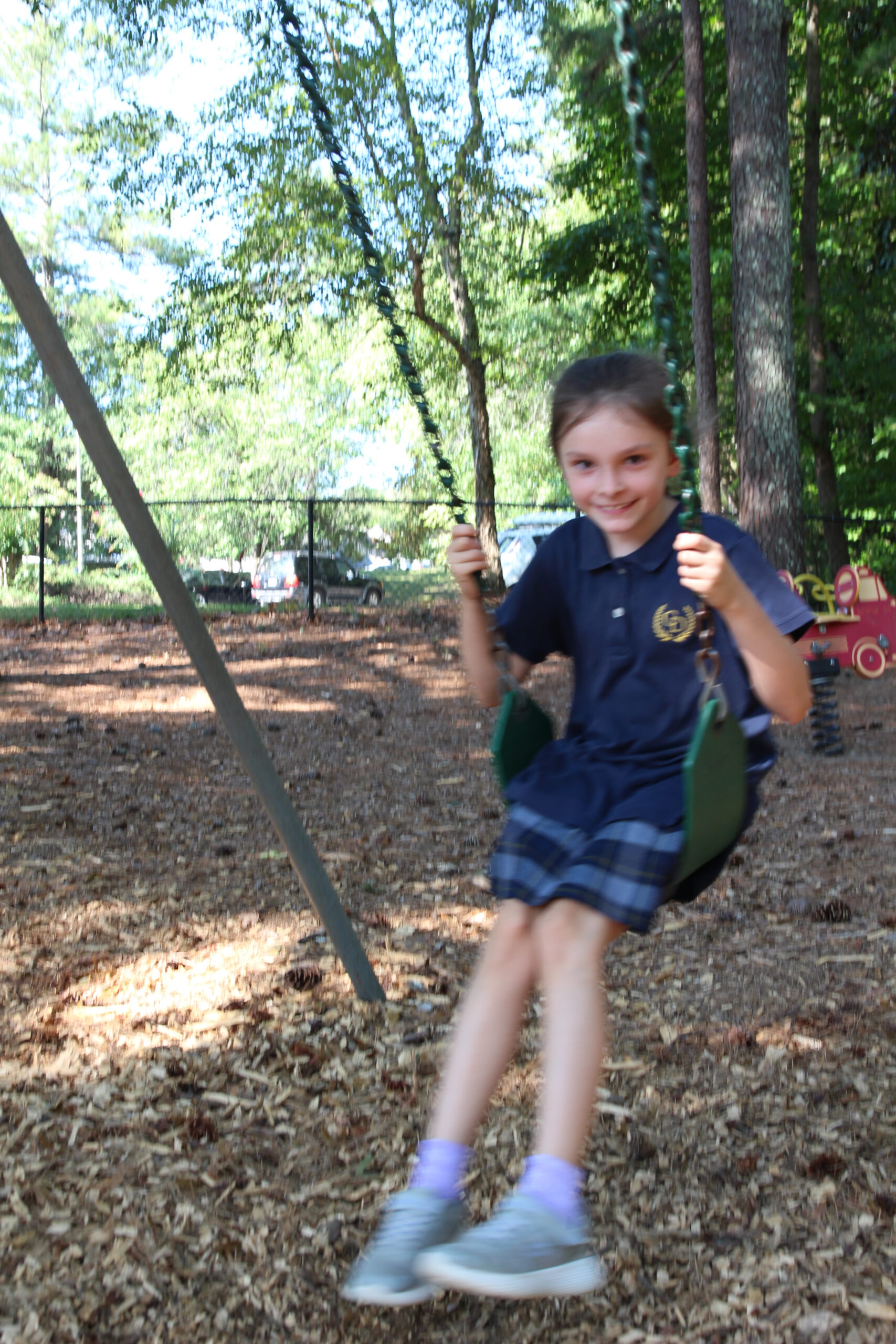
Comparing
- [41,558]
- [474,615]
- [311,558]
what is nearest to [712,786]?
[474,615]

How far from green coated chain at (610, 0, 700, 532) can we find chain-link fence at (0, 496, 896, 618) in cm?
516

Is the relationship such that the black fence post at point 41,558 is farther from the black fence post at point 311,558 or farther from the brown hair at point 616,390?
the brown hair at point 616,390

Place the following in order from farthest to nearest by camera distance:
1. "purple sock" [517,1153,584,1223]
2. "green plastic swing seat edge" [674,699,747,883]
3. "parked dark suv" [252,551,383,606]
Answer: "parked dark suv" [252,551,383,606]
"green plastic swing seat edge" [674,699,747,883]
"purple sock" [517,1153,584,1223]

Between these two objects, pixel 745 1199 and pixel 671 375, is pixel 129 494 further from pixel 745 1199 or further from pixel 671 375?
pixel 745 1199

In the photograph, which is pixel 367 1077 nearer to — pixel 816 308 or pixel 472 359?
pixel 816 308

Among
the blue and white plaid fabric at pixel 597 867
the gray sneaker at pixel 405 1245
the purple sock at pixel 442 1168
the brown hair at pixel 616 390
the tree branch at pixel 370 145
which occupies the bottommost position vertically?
the gray sneaker at pixel 405 1245

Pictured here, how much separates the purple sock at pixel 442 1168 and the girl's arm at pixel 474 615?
2.77 feet

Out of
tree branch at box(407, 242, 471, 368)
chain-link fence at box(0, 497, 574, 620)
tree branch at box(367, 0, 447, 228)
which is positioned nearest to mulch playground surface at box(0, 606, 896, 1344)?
chain-link fence at box(0, 497, 574, 620)

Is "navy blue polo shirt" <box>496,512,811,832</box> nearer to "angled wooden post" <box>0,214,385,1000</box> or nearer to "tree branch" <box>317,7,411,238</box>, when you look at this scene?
"angled wooden post" <box>0,214,385,1000</box>

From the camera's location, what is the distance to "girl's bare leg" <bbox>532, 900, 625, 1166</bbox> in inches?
69.4

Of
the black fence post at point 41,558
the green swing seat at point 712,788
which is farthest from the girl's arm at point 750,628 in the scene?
the black fence post at point 41,558

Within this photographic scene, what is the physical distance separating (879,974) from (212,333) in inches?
573

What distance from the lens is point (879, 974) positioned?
366 cm

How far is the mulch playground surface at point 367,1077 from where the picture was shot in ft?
7.27
